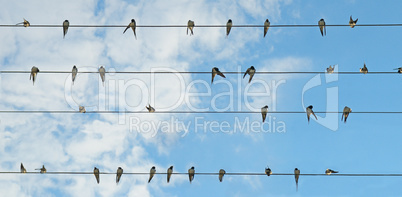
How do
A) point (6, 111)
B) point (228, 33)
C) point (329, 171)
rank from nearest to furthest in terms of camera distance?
point (6, 111), point (329, 171), point (228, 33)

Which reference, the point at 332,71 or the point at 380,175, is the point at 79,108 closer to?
the point at 332,71

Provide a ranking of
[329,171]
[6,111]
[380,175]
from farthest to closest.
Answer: [329,171] < [6,111] < [380,175]

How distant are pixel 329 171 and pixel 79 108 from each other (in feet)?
17.9

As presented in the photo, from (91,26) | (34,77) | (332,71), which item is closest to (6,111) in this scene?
(34,77)

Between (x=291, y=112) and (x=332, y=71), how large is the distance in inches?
58.9

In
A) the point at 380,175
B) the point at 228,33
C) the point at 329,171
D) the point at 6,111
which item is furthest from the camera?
the point at 228,33

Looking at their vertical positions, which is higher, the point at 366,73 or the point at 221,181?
the point at 366,73

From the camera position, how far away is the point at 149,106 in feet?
38.5

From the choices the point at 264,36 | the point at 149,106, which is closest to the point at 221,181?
the point at 149,106

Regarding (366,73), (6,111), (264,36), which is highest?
(264,36)

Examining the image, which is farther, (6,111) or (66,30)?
(66,30)

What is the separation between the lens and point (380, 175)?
9.70 meters

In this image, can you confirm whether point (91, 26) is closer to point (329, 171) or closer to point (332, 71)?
point (332, 71)

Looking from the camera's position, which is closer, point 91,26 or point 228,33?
point 91,26
